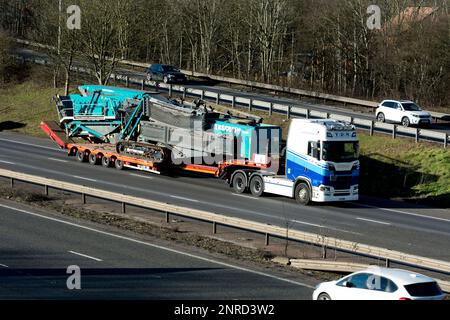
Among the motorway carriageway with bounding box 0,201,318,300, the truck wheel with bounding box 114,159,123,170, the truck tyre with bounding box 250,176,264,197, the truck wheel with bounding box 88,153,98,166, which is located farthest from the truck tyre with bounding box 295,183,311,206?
the truck wheel with bounding box 88,153,98,166

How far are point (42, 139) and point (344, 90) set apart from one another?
24.0 meters

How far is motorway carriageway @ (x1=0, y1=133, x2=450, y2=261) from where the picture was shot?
24.9 metres

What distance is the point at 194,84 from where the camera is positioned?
202 ft

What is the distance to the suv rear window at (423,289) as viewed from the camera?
14.0 metres

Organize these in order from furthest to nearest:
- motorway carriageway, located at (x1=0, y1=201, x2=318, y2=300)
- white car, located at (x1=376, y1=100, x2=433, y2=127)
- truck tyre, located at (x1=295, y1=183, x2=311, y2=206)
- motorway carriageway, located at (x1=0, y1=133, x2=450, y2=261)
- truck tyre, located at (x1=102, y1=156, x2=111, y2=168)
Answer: white car, located at (x1=376, y1=100, x2=433, y2=127) → truck tyre, located at (x1=102, y1=156, x2=111, y2=168) → truck tyre, located at (x1=295, y1=183, x2=311, y2=206) → motorway carriageway, located at (x1=0, y1=133, x2=450, y2=261) → motorway carriageway, located at (x1=0, y1=201, x2=318, y2=300)

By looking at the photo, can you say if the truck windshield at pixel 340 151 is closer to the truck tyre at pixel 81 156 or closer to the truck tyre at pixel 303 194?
the truck tyre at pixel 303 194

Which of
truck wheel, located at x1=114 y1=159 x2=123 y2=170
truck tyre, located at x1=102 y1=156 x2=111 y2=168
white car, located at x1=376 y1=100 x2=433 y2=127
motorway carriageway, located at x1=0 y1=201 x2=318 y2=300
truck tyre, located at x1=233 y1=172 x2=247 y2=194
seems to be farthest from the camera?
white car, located at x1=376 y1=100 x2=433 y2=127

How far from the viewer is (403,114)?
141ft

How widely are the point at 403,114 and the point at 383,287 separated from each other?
2970 centimetres

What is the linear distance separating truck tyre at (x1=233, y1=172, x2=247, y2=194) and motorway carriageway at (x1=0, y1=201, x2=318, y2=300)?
31.3ft

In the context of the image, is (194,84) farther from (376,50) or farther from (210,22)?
(376,50)

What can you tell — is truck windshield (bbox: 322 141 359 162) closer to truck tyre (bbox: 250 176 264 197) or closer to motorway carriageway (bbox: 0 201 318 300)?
truck tyre (bbox: 250 176 264 197)
